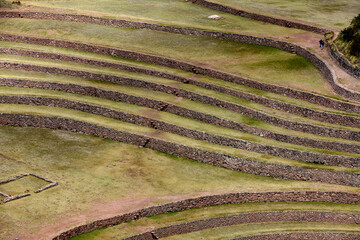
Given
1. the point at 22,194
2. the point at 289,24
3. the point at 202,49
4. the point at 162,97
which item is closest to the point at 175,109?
the point at 162,97

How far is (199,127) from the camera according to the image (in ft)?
207

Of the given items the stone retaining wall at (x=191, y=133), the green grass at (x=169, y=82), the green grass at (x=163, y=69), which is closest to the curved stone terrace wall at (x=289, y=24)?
the green grass at (x=163, y=69)

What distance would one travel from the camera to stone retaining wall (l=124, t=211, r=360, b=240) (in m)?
51.2

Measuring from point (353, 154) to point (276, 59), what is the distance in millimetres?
19240

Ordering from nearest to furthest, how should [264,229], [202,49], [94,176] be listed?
[264,229] < [94,176] < [202,49]

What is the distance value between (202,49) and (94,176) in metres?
26.8

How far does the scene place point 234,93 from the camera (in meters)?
68.5

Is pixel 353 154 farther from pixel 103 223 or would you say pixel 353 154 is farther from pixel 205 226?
pixel 103 223

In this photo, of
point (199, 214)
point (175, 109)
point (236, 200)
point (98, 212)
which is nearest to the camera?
point (98, 212)

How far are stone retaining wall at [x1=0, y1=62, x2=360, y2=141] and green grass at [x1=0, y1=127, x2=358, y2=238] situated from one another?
6199 millimetres

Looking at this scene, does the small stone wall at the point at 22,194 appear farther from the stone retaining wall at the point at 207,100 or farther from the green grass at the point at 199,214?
the stone retaining wall at the point at 207,100

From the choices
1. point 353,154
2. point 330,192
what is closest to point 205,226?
point 330,192

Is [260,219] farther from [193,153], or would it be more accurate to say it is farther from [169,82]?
[169,82]

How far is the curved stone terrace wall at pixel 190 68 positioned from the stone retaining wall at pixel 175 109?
6.06m
